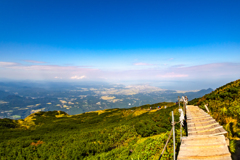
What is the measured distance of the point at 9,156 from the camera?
488 inches

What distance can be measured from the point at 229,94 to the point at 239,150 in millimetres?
14499

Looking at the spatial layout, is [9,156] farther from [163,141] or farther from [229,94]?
[229,94]

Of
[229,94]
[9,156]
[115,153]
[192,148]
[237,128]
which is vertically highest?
[229,94]

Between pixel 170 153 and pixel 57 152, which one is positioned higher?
pixel 170 153

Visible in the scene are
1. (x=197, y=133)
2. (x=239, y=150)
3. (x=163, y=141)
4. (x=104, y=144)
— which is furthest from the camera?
(x=104, y=144)

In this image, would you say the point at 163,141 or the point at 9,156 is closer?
the point at 163,141

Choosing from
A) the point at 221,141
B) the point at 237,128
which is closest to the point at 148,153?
the point at 221,141

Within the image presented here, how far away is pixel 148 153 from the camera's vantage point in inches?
372

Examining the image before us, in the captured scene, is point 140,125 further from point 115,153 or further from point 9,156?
point 9,156

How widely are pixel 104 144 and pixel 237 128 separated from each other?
41.7 feet

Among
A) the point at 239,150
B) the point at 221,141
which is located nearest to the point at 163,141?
the point at 221,141

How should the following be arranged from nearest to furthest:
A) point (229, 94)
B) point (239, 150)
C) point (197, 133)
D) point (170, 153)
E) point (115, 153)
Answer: point (239, 150) → point (170, 153) → point (197, 133) → point (115, 153) → point (229, 94)

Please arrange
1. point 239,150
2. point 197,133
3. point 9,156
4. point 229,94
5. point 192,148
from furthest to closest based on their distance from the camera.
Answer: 1. point 229,94
2. point 9,156
3. point 197,133
4. point 192,148
5. point 239,150

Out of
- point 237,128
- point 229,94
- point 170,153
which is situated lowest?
point 170,153
